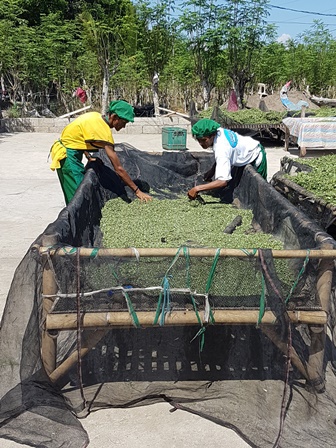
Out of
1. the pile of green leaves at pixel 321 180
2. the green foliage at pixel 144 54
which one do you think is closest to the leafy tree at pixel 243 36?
the green foliage at pixel 144 54

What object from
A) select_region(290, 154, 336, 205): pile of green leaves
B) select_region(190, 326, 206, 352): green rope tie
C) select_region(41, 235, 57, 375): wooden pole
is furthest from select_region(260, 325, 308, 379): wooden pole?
select_region(290, 154, 336, 205): pile of green leaves

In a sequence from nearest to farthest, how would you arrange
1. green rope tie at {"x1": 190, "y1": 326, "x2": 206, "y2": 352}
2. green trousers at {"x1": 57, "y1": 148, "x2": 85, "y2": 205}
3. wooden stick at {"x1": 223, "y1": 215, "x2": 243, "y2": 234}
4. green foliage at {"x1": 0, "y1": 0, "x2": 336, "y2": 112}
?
1. green rope tie at {"x1": 190, "y1": 326, "x2": 206, "y2": 352}
2. wooden stick at {"x1": 223, "y1": 215, "x2": 243, "y2": 234}
3. green trousers at {"x1": 57, "y1": 148, "x2": 85, "y2": 205}
4. green foliage at {"x1": 0, "y1": 0, "x2": 336, "y2": 112}

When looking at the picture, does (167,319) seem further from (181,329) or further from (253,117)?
(253,117)

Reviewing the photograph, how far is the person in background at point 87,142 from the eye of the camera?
155 inches

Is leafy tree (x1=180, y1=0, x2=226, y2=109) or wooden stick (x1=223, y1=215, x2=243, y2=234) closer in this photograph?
wooden stick (x1=223, y1=215, x2=243, y2=234)

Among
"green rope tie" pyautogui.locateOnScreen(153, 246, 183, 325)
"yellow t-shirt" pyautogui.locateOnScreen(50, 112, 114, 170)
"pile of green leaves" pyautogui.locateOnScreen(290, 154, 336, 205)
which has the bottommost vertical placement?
"green rope tie" pyautogui.locateOnScreen(153, 246, 183, 325)

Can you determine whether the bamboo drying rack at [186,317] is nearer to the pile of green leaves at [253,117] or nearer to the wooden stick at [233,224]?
the wooden stick at [233,224]

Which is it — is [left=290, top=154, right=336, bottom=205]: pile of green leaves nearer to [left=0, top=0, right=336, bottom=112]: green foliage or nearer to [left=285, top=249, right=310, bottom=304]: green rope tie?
[left=285, top=249, right=310, bottom=304]: green rope tie

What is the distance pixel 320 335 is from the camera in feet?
7.73

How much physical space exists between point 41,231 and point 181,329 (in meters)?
3.26

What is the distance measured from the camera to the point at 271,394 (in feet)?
8.09

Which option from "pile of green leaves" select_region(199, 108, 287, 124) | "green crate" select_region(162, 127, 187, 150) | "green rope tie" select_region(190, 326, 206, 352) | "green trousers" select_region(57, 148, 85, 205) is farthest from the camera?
"pile of green leaves" select_region(199, 108, 287, 124)

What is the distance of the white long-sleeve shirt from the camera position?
402 centimetres

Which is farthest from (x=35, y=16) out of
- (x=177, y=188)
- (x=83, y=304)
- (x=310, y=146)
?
(x=83, y=304)
